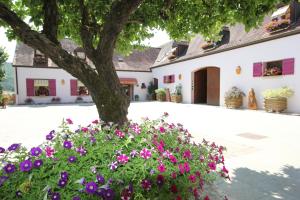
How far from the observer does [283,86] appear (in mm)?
9734

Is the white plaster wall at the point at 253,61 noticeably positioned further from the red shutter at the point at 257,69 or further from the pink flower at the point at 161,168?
the pink flower at the point at 161,168

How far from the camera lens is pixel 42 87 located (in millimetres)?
18719

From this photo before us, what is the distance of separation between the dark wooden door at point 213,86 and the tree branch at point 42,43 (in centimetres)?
1322

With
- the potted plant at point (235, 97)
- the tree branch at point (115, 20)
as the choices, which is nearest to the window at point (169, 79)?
the potted plant at point (235, 97)

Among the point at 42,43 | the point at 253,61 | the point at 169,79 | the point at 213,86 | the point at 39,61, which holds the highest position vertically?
the point at 39,61

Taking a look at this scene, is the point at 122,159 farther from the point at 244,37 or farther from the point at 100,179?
the point at 244,37

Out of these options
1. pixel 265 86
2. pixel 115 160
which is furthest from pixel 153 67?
pixel 115 160

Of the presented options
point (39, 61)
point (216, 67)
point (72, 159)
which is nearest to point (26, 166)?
point (72, 159)

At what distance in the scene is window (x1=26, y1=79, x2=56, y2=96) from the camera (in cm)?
1806

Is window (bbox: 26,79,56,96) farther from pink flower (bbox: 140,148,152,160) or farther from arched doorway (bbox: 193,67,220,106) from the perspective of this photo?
pink flower (bbox: 140,148,152,160)

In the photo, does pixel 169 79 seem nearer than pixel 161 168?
No

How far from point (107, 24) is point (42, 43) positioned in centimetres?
79

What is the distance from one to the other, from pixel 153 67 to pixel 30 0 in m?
19.3

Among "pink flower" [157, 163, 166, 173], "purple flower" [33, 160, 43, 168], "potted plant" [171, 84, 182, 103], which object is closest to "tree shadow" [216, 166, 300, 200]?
"pink flower" [157, 163, 166, 173]
